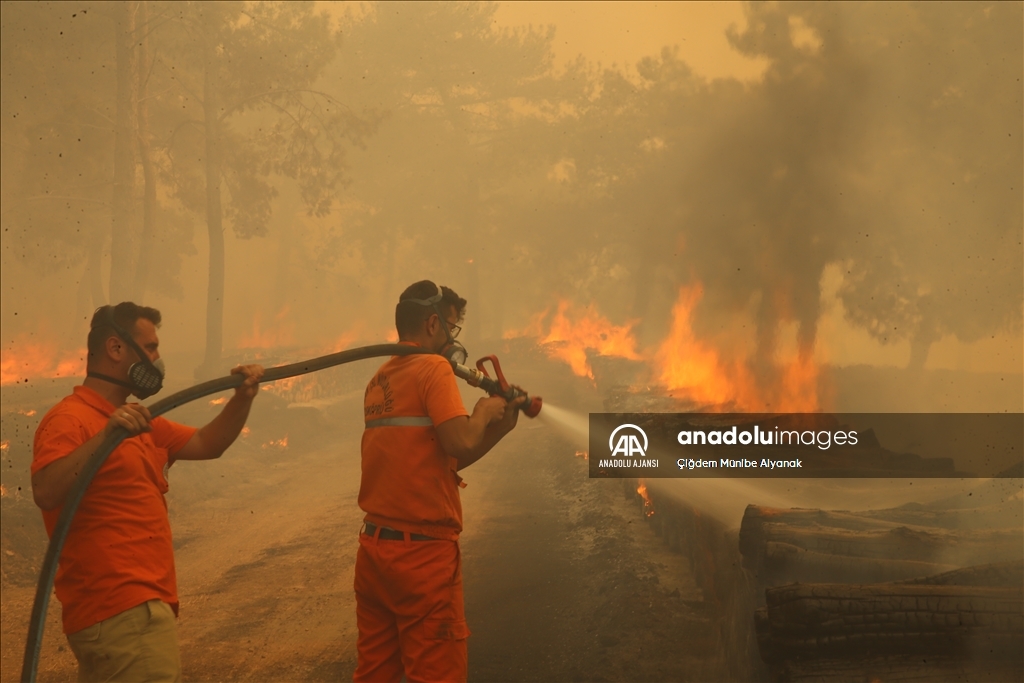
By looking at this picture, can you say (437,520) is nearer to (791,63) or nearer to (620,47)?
(791,63)

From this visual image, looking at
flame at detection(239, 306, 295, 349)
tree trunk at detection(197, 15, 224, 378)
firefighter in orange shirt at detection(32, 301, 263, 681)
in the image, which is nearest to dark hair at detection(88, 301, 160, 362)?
firefighter in orange shirt at detection(32, 301, 263, 681)


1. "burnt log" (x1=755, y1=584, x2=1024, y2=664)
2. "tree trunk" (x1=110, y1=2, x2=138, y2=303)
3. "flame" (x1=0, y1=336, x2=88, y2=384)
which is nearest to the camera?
"burnt log" (x1=755, y1=584, x2=1024, y2=664)

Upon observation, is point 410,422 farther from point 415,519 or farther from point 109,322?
point 109,322

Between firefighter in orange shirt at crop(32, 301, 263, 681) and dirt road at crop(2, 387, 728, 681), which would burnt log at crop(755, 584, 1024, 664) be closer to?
dirt road at crop(2, 387, 728, 681)

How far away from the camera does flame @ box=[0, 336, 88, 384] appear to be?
19.1m

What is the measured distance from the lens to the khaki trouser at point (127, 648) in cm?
275

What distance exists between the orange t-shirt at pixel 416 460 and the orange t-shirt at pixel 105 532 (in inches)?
32.2

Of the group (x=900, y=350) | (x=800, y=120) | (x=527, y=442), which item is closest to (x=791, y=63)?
(x=800, y=120)

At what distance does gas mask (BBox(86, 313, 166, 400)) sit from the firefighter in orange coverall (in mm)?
873

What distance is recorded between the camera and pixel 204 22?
15.9 metres

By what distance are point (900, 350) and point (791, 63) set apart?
12.1m

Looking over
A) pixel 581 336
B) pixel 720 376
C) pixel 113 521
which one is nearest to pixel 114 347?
pixel 113 521

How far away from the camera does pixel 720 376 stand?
12.0 m

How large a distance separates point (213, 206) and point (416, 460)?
1479cm
